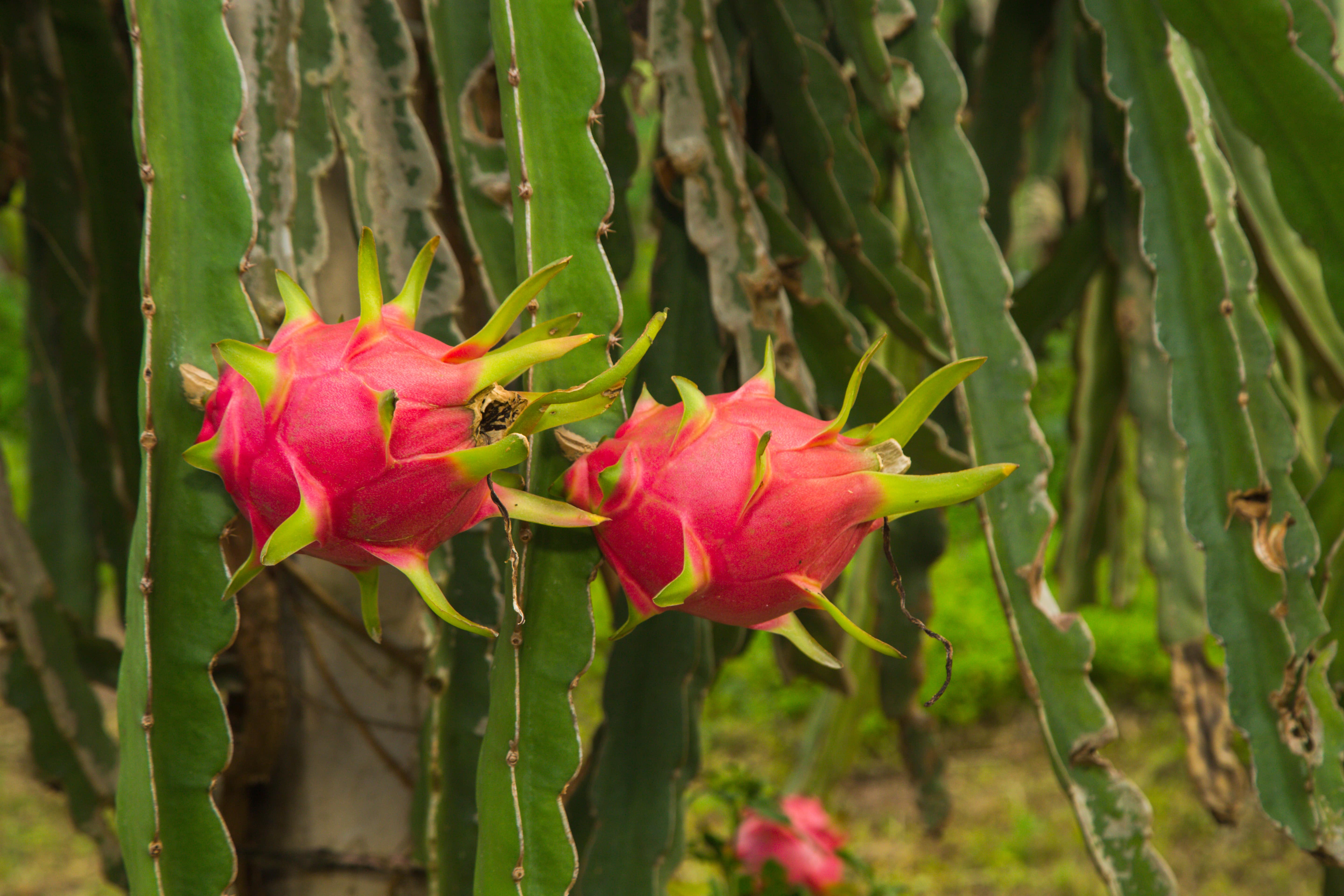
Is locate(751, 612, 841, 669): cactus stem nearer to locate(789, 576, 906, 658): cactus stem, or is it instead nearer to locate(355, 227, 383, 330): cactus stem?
locate(789, 576, 906, 658): cactus stem

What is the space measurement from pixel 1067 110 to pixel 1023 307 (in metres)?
0.46

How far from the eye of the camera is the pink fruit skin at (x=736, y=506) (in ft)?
1.36

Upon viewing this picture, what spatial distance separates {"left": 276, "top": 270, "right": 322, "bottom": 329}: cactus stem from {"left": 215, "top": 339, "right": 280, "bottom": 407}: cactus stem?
38 mm

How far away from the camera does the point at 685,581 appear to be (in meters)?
0.40

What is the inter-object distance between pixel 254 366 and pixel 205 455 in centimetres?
5

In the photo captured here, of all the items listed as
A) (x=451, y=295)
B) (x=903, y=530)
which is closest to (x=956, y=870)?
(x=903, y=530)

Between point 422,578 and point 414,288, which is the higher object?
point 414,288

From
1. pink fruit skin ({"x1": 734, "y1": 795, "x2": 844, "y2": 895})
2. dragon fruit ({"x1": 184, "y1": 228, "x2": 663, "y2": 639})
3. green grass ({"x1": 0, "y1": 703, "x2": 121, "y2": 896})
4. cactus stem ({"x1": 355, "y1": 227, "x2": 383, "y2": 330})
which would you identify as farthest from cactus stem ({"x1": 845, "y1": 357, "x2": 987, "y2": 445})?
green grass ({"x1": 0, "y1": 703, "x2": 121, "y2": 896})

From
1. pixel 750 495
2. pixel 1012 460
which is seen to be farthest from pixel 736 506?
pixel 1012 460

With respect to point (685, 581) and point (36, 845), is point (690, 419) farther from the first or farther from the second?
point (36, 845)

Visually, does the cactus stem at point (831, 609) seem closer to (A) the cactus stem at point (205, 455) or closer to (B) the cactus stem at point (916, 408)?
(B) the cactus stem at point (916, 408)

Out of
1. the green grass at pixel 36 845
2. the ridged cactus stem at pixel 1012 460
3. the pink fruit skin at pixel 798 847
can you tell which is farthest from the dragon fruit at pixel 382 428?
the green grass at pixel 36 845

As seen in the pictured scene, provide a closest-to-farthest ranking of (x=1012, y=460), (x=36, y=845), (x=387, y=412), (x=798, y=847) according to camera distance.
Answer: (x=387, y=412) → (x=1012, y=460) → (x=798, y=847) → (x=36, y=845)

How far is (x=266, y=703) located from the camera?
30.9 inches
